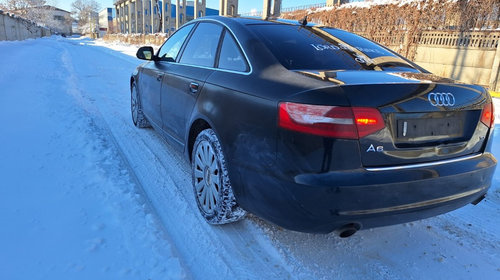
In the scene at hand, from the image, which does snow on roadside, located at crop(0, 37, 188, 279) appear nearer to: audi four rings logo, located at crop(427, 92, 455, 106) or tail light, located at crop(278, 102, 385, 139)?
tail light, located at crop(278, 102, 385, 139)

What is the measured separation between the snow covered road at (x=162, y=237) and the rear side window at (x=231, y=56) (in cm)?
125

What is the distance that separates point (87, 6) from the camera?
107 meters

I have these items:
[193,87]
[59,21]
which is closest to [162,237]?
[193,87]

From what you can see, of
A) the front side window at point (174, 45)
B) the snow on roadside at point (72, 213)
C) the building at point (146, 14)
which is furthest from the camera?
the building at point (146, 14)

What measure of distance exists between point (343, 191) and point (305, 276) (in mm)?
730

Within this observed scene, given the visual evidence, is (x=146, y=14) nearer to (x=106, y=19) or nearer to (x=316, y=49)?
(x=106, y=19)

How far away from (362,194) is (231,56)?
1477 mm

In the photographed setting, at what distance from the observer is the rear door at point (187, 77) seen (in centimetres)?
286

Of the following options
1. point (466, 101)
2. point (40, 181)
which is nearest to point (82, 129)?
point (40, 181)

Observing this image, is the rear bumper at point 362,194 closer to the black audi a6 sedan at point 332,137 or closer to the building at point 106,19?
the black audi a6 sedan at point 332,137

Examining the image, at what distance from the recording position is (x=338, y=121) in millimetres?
1685

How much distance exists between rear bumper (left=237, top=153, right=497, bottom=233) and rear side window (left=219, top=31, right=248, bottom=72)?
33.3 inches

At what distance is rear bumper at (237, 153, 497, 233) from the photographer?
173 centimetres

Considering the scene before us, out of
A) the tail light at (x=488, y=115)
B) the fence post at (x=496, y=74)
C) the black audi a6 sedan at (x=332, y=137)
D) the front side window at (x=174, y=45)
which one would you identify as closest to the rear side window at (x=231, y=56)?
the black audi a6 sedan at (x=332, y=137)
